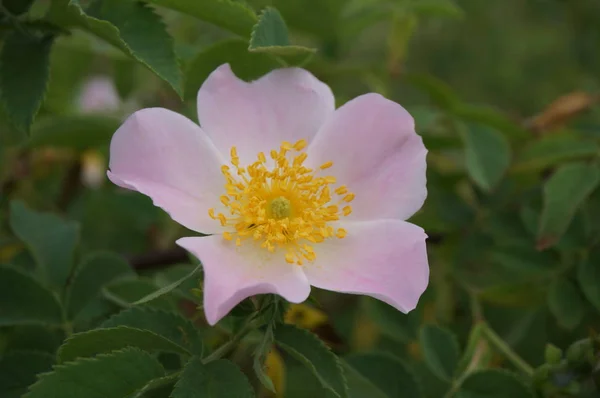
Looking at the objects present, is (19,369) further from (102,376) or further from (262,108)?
(262,108)

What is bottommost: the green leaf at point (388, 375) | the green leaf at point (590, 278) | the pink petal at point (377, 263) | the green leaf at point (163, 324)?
the green leaf at point (388, 375)

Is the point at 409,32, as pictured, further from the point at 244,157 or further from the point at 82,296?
the point at 82,296

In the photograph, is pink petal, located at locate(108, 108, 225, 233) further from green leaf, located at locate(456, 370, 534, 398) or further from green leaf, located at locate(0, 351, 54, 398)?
green leaf, located at locate(456, 370, 534, 398)

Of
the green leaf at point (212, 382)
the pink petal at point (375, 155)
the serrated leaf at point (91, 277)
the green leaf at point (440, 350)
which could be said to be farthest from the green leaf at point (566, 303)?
the serrated leaf at point (91, 277)

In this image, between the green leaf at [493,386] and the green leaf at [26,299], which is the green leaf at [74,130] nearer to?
the green leaf at [26,299]

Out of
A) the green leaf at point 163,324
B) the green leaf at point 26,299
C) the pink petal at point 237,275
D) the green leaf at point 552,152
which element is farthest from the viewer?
the green leaf at point 552,152

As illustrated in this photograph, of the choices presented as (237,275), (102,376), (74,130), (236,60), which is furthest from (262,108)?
(74,130)

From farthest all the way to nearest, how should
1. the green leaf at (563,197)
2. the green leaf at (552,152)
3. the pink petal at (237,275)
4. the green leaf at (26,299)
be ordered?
the green leaf at (552,152) < the green leaf at (563,197) < the green leaf at (26,299) < the pink petal at (237,275)

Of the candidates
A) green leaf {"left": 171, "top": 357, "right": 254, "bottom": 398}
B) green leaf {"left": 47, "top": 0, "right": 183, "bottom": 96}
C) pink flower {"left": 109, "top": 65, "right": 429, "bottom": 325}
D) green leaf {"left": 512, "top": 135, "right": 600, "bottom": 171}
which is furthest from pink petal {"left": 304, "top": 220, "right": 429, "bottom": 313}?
green leaf {"left": 512, "top": 135, "right": 600, "bottom": 171}
